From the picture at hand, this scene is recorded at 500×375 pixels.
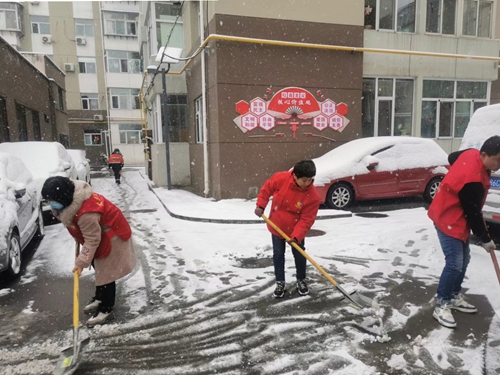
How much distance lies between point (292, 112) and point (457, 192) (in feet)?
24.8

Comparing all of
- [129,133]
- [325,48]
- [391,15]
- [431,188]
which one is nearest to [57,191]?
[431,188]

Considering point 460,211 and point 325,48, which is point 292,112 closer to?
point 325,48

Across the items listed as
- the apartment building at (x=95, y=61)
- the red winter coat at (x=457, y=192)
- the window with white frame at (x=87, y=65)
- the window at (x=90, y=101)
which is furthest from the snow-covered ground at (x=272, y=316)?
the window with white frame at (x=87, y=65)

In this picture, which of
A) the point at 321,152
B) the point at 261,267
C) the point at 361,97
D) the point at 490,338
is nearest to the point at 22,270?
the point at 261,267

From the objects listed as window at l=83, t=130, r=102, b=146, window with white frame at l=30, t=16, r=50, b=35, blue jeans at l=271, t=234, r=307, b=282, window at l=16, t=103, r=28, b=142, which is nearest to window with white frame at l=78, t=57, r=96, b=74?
window with white frame at l=30, t=16, r=50, b=35

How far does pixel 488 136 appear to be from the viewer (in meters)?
5.32

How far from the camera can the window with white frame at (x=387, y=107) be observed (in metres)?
11.9

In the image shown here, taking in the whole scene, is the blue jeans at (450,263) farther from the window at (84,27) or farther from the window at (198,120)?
the window at (84,27)

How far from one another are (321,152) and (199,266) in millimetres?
6744

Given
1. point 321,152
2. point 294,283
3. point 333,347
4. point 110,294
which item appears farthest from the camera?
point 321,152

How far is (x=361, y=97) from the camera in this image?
11.1 m

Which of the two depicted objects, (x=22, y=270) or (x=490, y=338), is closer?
(x=490, y=338)

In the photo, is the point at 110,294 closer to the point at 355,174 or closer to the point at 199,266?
the point at 199,266

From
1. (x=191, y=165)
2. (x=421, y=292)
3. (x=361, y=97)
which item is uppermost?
(x=361, y=97)
